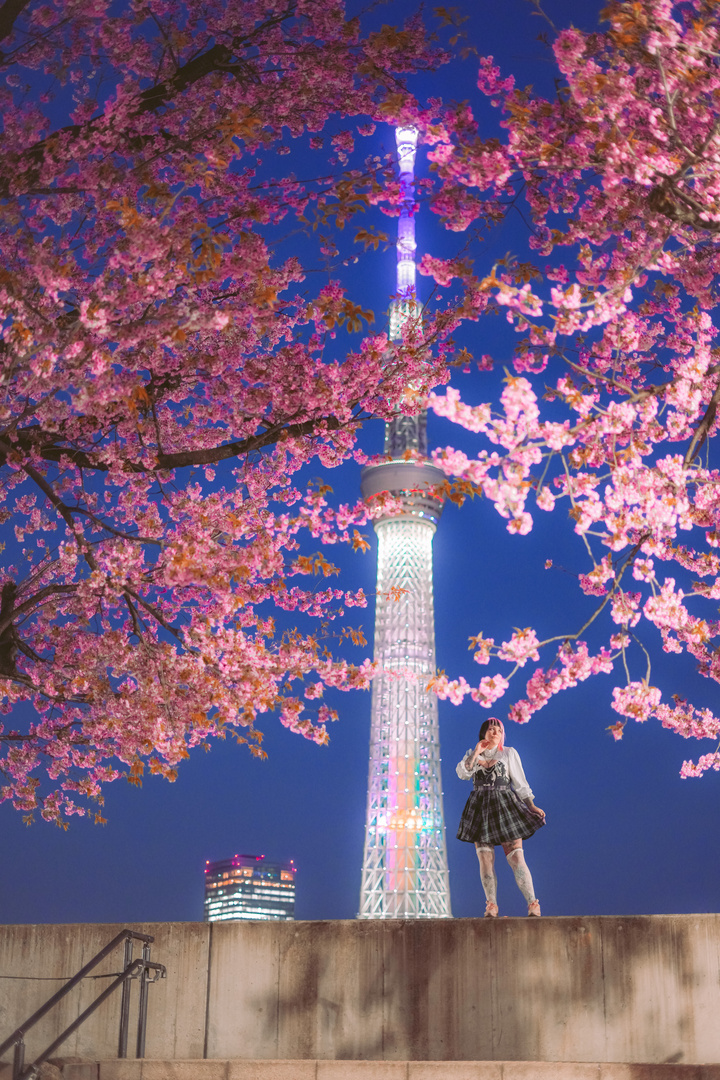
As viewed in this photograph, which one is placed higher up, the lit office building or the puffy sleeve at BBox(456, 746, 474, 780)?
the lit office building

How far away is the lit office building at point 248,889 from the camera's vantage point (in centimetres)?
8744

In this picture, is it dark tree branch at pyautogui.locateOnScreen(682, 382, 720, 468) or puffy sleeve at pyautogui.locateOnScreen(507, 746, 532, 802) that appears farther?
puffy sleeve at pyautogui.locateOnScreen(507, 746, 532, 802)

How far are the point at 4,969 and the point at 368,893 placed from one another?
46.0 m

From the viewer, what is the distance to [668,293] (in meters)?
7.81

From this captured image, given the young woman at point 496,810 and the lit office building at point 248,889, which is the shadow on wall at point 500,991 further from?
the lit office building at point 248,889

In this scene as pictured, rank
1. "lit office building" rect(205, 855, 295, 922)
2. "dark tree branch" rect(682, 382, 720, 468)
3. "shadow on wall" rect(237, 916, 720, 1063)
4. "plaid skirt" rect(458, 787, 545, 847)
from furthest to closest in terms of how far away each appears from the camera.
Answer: "lit office building" rect(205, 855, 295, 922), "plaid skirt" rect(458, 787, 545, 847), "shadow on wall" rect(237, 916, 720, 1063), "dark tree branch" rect(682, 382, 720, 468)

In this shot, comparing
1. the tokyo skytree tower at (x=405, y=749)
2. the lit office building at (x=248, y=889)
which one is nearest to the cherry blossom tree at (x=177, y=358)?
the tokyo skytree tower at (x=405, y=749)

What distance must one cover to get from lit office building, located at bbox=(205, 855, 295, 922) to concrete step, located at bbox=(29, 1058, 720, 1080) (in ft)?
268

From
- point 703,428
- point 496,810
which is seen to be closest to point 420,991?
point 496,810

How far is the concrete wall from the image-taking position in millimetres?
7707

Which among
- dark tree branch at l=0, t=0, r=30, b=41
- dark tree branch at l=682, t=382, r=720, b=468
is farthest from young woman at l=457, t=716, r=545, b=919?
dark tree branch at l=0, t=0, r=30, b=41

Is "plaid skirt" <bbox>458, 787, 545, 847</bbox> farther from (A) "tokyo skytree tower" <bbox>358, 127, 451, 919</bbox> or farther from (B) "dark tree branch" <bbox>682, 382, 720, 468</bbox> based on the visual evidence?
(A) "tokyo skytree tower" <bbox>358, 127, 451, 919</bbox>

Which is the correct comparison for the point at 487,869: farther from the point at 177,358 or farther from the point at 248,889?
the point at 248,889

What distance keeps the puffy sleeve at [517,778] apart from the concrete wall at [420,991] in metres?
1.08
